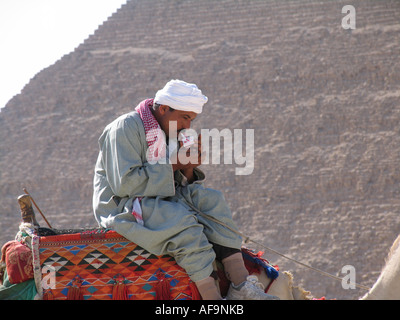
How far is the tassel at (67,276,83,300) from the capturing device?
421 centimetres

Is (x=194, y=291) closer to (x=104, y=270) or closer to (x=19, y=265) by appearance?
(x=104, y=270)

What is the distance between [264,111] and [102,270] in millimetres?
36481

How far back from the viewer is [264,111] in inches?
1594

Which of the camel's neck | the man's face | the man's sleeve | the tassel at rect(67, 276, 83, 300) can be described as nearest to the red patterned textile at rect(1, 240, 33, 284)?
the tassel at rect(67, 276, 83, 300)

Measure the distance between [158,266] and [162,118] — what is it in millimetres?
734

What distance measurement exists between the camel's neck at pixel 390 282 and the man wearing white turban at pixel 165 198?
0.48 metres

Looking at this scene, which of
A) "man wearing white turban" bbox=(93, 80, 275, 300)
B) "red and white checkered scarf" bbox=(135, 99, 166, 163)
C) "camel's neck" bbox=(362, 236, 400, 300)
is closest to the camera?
"camel's neck" bbox=(362, 236, 400, 300)

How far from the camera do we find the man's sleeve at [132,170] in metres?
4.29

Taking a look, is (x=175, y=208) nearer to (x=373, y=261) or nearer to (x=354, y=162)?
(x=373, y=261)

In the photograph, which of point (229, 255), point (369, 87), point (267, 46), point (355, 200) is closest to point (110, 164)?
point (229, 255)

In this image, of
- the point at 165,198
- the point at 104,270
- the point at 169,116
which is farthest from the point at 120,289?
the point at 169,116

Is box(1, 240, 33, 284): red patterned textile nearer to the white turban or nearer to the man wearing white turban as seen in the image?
the man wearing white turban

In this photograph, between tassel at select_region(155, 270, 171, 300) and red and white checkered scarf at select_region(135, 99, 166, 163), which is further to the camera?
red and white checkered scarf at select_region(135, 99, 166, 163)

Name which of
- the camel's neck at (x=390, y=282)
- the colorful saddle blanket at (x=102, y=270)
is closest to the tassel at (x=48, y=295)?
the colorful saddle blanket at (x=102, y=270)
